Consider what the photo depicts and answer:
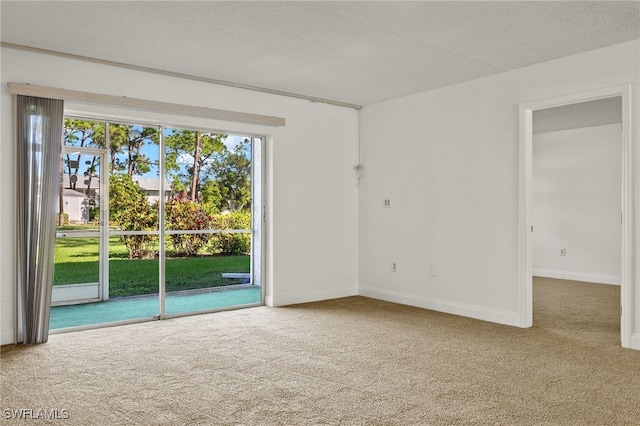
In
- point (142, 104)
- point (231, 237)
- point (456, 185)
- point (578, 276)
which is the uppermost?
point (142, 104)

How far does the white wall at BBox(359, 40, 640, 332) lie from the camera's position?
458 cm

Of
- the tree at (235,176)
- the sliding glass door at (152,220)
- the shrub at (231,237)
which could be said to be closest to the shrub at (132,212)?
the sliding glass door at (152,220)

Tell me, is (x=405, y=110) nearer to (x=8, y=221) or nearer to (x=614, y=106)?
(x=614, y=106)

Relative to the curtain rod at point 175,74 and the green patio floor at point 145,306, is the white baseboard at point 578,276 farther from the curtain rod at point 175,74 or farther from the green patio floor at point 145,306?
the green patio floor at point 145,306

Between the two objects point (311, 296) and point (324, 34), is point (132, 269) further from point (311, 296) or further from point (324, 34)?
point (324, 34)

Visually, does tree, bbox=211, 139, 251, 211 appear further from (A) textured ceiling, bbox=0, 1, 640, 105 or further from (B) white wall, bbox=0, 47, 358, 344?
(A) textured ceiling, bbox=0, 1, 640, 105

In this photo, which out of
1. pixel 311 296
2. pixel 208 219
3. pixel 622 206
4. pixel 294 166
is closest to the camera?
pixel 622 206

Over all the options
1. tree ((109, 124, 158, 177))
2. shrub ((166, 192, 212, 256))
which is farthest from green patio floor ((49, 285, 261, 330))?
tree ((109, 124, 158, 177))

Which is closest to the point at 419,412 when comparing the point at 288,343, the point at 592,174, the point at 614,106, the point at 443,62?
the point at 288,343

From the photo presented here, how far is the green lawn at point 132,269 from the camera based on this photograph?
5039mm

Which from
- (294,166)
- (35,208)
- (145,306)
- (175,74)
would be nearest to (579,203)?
(294,166)

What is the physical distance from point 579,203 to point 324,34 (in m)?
5.83

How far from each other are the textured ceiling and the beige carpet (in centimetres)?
243

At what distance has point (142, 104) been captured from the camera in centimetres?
471
